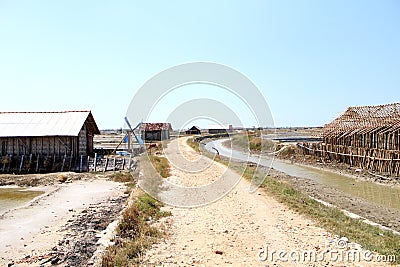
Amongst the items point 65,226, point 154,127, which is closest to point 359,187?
point 65,226

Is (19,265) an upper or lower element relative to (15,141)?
lower

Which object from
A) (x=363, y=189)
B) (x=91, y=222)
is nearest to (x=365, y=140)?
(x=363, y=189)

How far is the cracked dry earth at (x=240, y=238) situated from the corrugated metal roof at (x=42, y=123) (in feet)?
53.0

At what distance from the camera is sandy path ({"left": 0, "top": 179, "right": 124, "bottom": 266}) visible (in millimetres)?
9211

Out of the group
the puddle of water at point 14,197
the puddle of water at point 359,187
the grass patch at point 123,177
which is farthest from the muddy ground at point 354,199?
the puddle of water at point 14,197

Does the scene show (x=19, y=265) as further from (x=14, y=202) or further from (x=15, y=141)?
(x=15, y=141)

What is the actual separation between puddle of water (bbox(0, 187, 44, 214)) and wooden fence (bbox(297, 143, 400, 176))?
22175 mm

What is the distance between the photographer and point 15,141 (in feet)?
85.6

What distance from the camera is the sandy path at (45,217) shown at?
9.21 metres

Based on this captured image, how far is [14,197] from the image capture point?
→ 17766 mm

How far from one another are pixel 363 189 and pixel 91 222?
16.0 m

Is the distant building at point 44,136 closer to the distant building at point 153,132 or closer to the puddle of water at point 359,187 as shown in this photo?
the puddle of water at point 359,187

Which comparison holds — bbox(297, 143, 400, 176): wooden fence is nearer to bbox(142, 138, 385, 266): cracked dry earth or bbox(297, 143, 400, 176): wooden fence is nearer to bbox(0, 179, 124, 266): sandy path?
bbox(142, 138, 385, 266): cracked dry earth

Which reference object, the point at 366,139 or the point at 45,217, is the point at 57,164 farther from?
the point at 366,139
